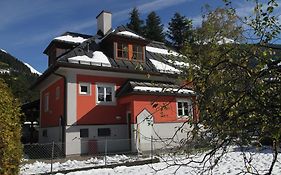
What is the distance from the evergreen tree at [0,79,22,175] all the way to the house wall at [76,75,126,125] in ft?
37.8

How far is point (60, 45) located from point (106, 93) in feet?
21.0

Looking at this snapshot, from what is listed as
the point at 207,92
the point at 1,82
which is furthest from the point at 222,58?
the point at 1,82

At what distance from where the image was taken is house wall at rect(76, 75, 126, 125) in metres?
18.2

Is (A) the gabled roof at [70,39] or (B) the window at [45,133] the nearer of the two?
(B) the window at [45,133]

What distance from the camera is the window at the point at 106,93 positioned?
1898 centimetres

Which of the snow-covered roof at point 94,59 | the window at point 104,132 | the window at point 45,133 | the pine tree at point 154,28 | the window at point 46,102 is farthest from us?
→ the pine tree at point 154,28

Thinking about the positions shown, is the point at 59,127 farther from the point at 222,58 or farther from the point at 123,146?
the point at 222,58

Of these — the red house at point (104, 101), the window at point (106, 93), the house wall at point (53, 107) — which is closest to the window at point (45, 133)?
the house wall at point (53, 107)

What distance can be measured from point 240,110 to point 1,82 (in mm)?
5197

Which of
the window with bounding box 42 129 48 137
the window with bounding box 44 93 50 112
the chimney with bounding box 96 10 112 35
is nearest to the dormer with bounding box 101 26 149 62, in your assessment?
the chimney with bounding box 96 10 112 35

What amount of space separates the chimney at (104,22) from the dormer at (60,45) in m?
1.95

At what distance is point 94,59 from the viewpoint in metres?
19.1

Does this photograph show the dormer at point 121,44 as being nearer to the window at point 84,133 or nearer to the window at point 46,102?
the window at point 84,133

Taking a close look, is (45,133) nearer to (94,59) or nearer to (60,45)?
(60,45)
